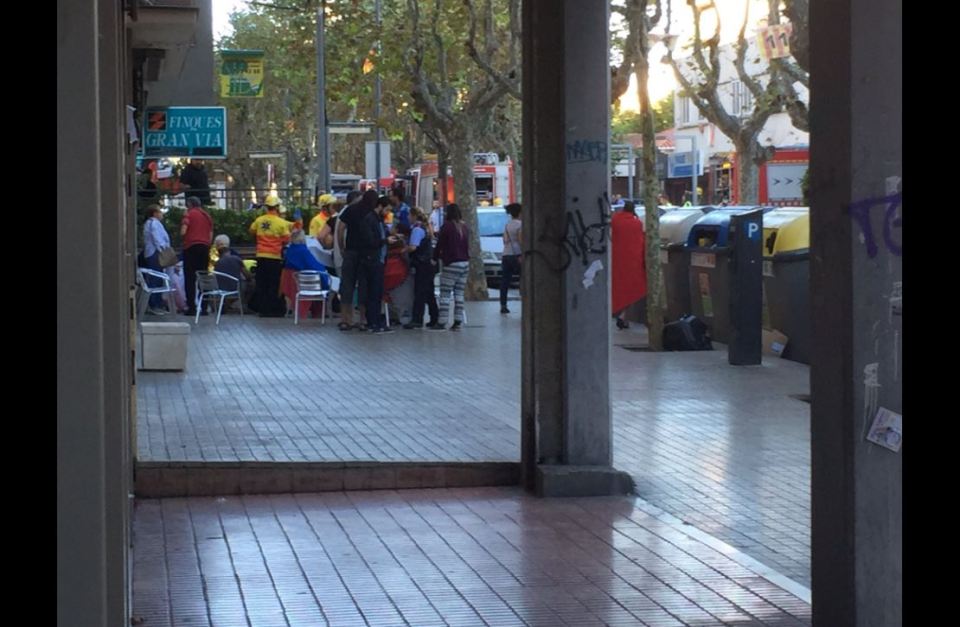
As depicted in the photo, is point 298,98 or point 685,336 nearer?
point 685,336

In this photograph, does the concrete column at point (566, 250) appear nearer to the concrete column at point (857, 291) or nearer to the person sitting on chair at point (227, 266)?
the concrete column at point (857, 291)

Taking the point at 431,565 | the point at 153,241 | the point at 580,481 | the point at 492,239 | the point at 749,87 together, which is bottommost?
the point at 431,565

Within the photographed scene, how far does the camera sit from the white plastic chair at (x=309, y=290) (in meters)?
21.4

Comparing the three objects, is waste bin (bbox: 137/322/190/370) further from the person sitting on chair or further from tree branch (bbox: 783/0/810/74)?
tree branch (bbox: 783/0/810/74)

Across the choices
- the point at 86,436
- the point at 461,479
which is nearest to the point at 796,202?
the point at 461,479

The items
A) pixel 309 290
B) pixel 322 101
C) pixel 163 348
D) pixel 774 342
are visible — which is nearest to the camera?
pixel 163 348

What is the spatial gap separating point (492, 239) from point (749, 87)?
7.39 meters

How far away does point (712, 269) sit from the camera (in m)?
17.5

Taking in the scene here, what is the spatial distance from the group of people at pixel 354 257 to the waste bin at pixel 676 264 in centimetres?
278

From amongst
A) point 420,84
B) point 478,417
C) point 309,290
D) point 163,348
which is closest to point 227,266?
point 309,290

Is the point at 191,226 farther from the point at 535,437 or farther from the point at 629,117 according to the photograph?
the point at 629,117

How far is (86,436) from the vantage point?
144 inches

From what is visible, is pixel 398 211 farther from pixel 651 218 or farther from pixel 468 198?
pixel 651 218
